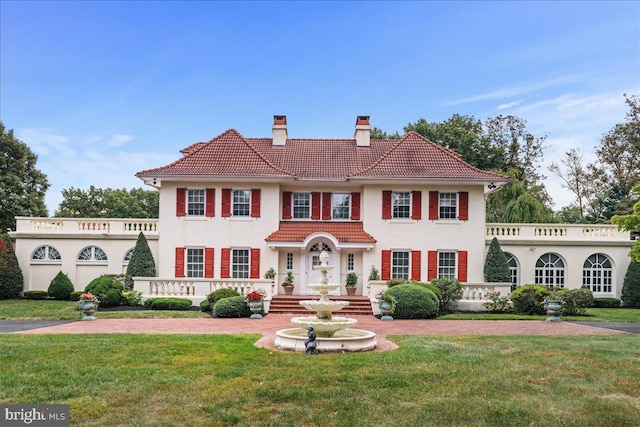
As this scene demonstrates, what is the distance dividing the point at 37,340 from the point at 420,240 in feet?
56.9

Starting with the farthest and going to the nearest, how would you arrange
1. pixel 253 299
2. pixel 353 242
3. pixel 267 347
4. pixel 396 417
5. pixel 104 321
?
pixel 353 242 → pixel 253 299 → pixel 104 321 → pixel 267 347 → pixel 396 417

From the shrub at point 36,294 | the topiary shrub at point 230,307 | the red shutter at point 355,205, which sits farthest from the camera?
the red shutter at point 355,205

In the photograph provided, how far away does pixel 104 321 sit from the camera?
61.0 feet

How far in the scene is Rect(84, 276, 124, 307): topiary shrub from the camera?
74.1ft

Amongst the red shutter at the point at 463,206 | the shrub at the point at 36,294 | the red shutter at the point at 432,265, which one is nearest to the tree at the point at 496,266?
the red shutter at the point at 463,206

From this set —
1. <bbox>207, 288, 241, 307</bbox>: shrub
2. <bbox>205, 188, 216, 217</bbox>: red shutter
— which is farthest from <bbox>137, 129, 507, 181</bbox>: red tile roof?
<bbox>207, 288, 241, 307</bbox>: shrub

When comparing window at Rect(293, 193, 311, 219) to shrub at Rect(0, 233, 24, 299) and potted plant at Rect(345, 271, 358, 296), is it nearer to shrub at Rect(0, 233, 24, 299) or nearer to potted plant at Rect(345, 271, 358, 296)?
potted plant at Rect(345, 271, 358, 296)

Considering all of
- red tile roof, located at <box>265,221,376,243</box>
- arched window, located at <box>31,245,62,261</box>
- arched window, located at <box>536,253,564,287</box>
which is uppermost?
red tile roof, located at <box>265,221,376,243</box>

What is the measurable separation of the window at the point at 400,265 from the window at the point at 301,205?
4767mm

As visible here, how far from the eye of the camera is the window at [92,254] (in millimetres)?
27234

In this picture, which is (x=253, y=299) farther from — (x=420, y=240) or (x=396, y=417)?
(x=396, y=417)

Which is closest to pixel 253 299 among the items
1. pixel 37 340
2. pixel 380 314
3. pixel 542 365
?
pixel 380 314

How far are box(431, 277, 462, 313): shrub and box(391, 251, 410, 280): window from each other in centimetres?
304

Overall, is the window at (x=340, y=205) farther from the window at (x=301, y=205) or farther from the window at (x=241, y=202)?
the window at (x=241, y=202)
